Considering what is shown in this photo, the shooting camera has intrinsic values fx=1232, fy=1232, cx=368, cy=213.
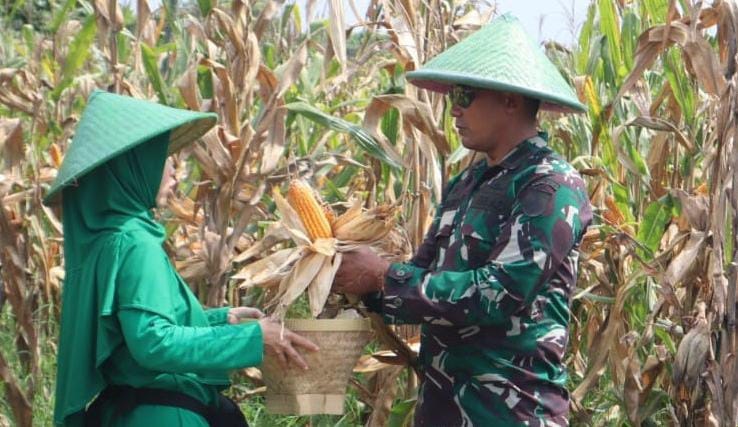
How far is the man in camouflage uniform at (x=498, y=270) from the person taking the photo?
270 centimetres

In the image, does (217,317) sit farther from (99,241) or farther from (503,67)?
(503,67)

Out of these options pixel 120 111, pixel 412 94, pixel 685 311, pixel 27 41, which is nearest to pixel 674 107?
pixel 685 311

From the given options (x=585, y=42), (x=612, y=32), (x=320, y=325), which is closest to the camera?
(x=320, y=325)

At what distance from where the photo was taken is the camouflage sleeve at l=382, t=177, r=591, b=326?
2.67m

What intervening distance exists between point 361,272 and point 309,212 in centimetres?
20

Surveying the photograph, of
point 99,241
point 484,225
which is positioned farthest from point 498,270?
point 99,241

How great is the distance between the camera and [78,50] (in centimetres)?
465

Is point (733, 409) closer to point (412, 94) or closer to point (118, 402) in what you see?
point (412, 94)

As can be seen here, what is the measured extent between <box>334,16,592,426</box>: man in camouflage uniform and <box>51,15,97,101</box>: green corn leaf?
2.04 m

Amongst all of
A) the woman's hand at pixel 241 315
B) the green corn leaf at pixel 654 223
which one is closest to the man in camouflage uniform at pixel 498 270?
the woman's hand at pixel 241 315

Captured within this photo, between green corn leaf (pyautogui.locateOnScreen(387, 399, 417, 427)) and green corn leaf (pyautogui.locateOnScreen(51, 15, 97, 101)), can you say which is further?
green corn leaf (pyautogui.locateOnScreen(51, 15, 97, 101))

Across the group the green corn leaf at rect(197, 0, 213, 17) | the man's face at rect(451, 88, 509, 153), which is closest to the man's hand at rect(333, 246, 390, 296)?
the man's face at rect(451, 88, 509, 153)

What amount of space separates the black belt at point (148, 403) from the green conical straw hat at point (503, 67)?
95 cm

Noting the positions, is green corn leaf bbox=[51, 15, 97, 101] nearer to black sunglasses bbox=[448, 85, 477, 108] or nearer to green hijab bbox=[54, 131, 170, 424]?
green hijab bbox=[54, 131, 170, 424]
